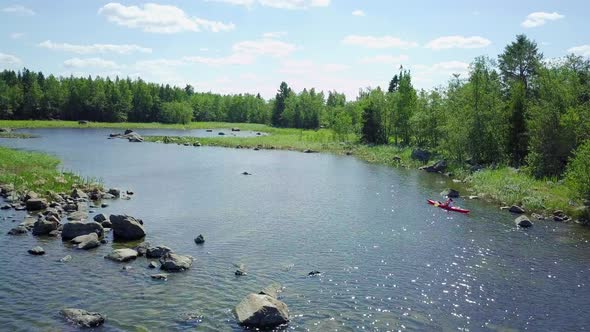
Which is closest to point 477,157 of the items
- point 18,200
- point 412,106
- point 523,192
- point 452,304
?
point 523,192

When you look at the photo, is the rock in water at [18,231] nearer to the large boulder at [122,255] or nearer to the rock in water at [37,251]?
the rock in water at [37,251]

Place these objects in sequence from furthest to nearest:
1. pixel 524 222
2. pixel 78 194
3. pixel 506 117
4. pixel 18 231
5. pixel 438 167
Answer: pixel 438 167 → pixel 506 117 → pixel 78 194 → pixel 524 222 → pixel 18 231

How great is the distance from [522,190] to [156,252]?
4789 centimetres

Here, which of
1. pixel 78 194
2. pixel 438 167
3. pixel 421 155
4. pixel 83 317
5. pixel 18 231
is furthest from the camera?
pixel 421 155

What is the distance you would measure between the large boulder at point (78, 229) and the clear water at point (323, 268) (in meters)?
1.00

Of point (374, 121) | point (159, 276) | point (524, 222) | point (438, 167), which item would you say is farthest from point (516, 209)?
point (374, 121)

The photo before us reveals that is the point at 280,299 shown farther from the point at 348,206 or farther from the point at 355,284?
the point at 348,206

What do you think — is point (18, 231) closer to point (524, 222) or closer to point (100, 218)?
point (100, 218)

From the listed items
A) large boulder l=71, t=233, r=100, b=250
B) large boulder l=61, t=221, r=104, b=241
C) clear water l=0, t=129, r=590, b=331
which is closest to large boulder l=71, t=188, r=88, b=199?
clear water l=0, t=129, r=590, b=331

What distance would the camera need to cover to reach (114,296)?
27.4 metres

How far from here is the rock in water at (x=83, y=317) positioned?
77.0 ft

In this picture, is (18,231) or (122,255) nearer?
(122,255)

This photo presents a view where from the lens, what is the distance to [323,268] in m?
33.8

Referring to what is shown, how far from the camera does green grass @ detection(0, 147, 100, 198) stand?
53312 mm
